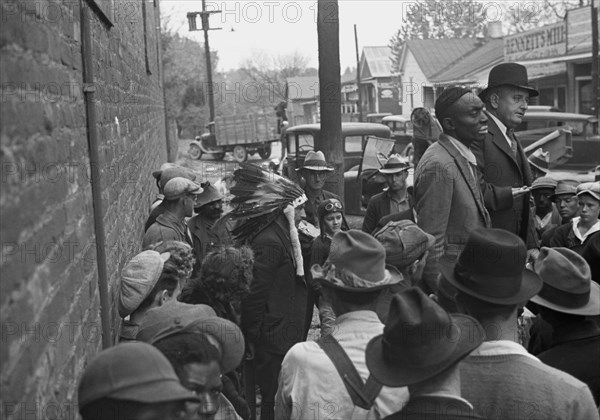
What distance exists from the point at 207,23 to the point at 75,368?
30.5m

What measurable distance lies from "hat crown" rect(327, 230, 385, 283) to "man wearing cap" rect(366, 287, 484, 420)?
456mm

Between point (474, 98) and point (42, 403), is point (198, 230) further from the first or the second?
point (42, 403)

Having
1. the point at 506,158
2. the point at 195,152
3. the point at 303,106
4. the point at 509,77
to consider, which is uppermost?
the point at 303,106

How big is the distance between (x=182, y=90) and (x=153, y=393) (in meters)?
40.3

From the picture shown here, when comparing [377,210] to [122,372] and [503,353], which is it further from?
[122,372]

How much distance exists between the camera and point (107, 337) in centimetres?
402

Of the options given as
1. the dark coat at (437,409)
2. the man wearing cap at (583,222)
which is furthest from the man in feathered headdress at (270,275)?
the dark coat at (437,409)

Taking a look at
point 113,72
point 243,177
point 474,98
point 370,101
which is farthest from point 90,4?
point 370,101

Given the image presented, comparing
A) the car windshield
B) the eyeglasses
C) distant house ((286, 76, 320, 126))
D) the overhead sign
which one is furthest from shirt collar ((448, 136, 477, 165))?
distant house ((286, 76, 320, 126))

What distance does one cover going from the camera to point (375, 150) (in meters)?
12.6

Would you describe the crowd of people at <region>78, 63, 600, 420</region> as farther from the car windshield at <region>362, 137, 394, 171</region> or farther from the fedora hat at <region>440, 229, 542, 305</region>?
the car windshield at <region>362, 137, 394, 171</region>

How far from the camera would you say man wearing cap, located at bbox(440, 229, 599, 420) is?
8.37ft

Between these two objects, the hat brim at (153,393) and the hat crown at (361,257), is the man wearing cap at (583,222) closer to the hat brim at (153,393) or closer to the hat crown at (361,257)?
the hat crown at (361,257)

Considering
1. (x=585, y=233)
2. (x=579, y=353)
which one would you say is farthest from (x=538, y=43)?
(x=579, y=353)
